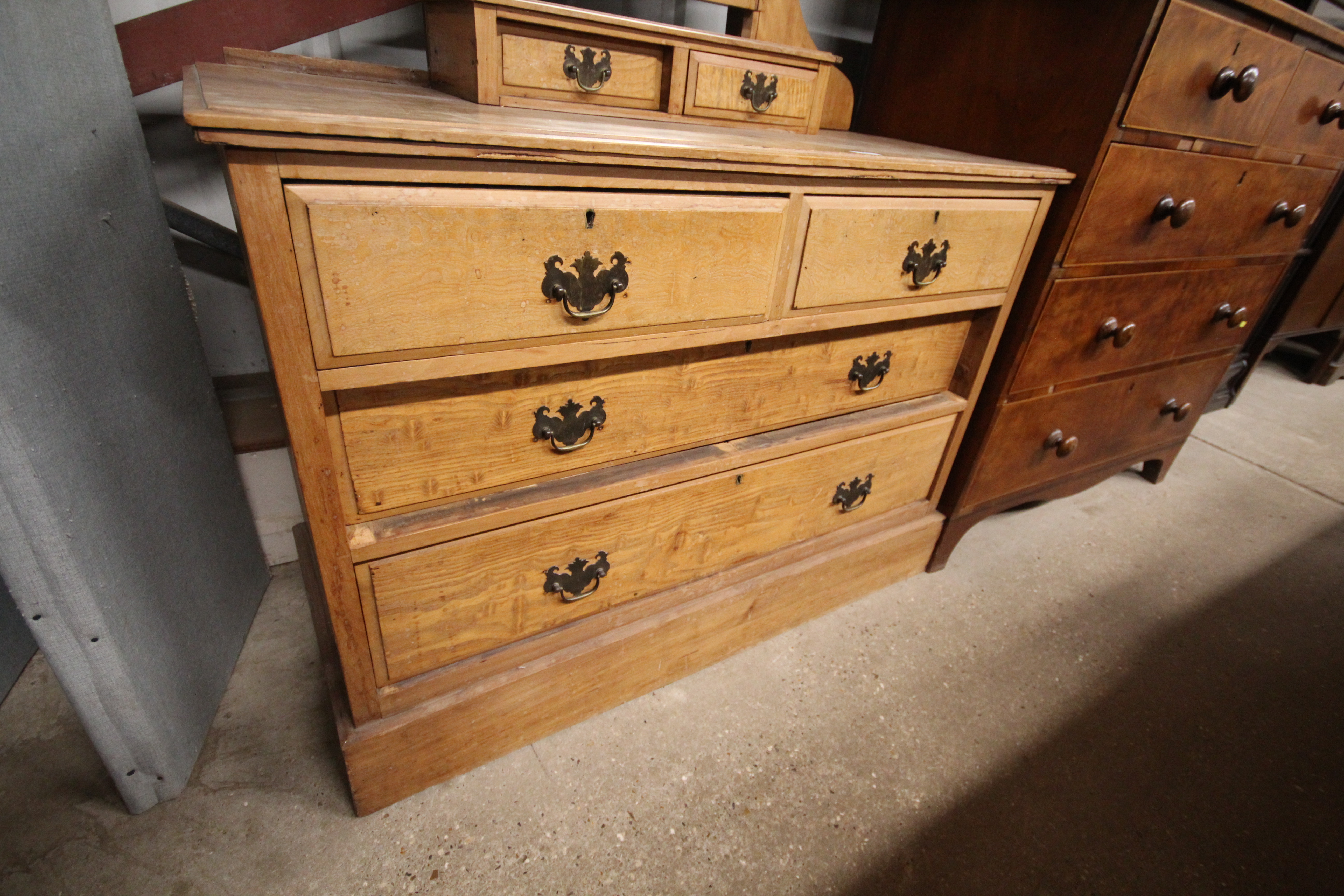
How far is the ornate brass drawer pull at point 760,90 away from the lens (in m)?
1.05

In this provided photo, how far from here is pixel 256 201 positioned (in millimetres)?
550

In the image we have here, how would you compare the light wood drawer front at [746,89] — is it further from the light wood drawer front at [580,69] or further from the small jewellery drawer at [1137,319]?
the small jewellery drawer at [1137,319]

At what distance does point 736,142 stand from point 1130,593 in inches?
60.6

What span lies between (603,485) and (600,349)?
217 mm

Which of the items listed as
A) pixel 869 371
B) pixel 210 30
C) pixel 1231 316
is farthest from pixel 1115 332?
pixel 210 30

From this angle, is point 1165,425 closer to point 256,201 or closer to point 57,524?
point 256,201

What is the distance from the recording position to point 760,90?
1.07 meters

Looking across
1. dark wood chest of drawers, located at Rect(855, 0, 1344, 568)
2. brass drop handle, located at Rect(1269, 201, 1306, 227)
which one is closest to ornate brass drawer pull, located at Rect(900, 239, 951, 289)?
dark wood chest of drawers, located at Rect(855, 0, 1344, 568)

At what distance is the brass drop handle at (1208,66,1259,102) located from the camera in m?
1.08

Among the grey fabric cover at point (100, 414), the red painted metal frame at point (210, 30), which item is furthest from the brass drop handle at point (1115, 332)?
the grey fabric cover at point (100, 414)

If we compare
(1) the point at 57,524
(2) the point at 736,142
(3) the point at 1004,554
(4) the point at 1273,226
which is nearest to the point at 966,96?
(2) the point at 736,142

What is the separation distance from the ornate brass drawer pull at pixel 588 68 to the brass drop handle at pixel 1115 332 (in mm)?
1127

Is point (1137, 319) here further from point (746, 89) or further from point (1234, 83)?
point (746, 89)

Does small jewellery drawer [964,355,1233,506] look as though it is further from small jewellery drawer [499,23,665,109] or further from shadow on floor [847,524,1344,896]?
small jewellery drawer [499,23,665,109]
